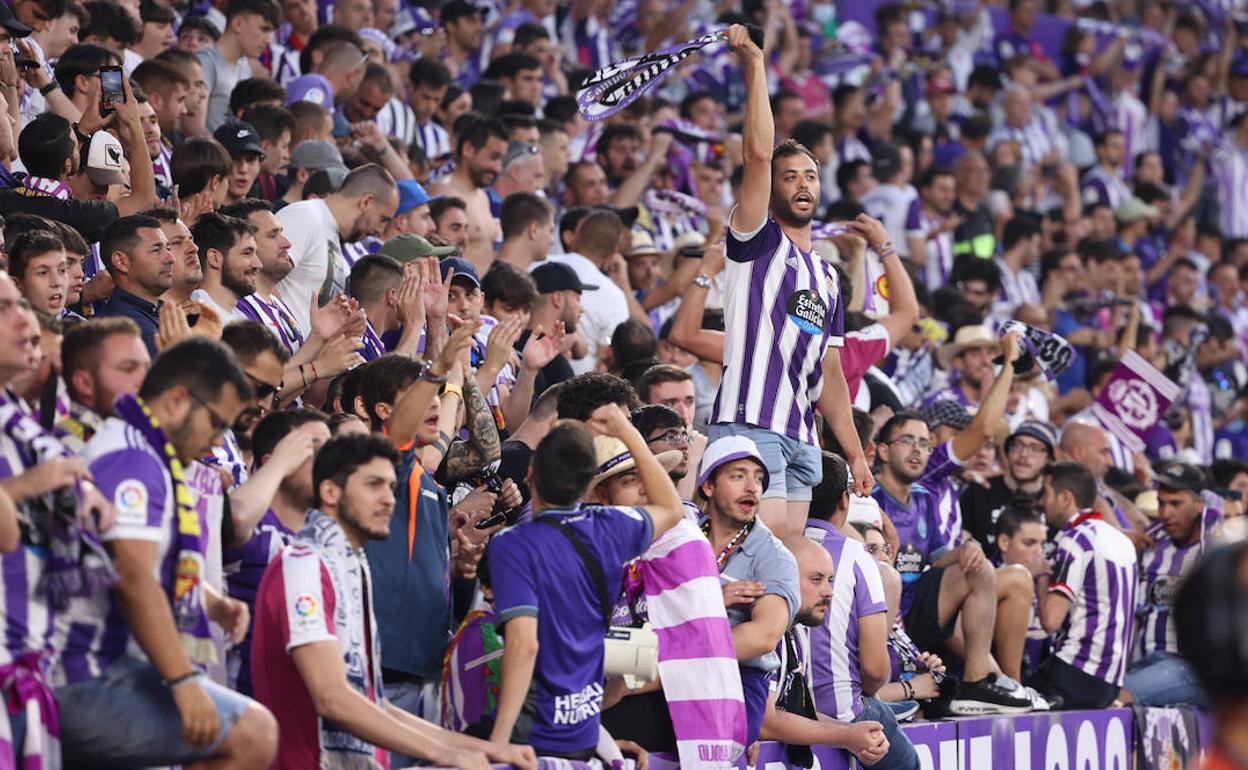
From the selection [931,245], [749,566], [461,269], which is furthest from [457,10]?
[749,566]

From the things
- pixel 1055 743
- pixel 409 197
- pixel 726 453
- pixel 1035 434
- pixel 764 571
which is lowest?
pixel 1055 743

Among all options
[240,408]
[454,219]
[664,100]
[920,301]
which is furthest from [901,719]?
[664,100]

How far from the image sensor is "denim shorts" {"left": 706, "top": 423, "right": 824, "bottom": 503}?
7727 mm

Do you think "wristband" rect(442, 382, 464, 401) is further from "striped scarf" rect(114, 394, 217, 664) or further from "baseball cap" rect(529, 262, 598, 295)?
"baseball cap" rect(529, 262, 598, 295)

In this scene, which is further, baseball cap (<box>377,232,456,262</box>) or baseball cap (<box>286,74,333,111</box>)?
baseball cap (<box>286,74,333,111</box>)

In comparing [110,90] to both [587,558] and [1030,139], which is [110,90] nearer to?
[587,558]

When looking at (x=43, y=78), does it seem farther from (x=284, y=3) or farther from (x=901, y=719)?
(x=901, y=719)

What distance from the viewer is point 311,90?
11016 mm

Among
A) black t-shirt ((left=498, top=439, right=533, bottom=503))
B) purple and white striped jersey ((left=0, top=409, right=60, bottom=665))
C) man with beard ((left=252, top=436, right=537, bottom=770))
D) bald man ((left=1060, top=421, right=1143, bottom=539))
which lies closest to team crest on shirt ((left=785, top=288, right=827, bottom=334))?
black t-shirt ((left=498, top=439, right=533, bottom=503))

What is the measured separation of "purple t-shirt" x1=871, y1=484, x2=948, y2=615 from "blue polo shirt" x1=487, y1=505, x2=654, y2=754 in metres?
3.89

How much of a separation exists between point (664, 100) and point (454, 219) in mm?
5710

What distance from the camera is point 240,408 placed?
5066 millimetres

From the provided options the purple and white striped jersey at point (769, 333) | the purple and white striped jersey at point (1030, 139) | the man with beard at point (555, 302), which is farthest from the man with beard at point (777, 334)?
the purple and white striped jersey at point (1030, 139)

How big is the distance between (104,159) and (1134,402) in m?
7.71
